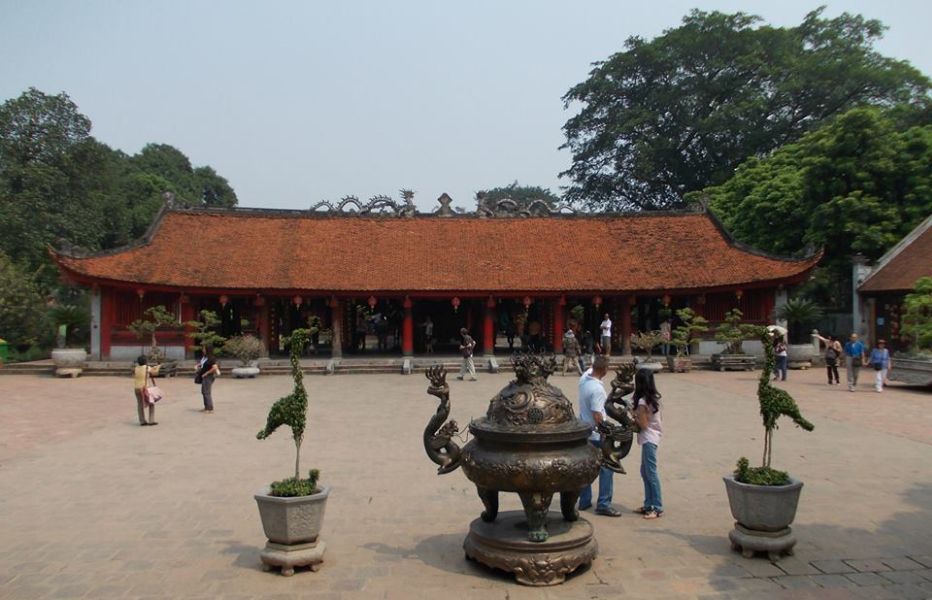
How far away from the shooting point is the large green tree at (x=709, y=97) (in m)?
41.8

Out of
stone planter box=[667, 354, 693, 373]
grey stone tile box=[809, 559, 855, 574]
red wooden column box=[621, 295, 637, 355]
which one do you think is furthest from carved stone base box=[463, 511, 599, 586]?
red wooden column box=[621, 295, 637, 355]

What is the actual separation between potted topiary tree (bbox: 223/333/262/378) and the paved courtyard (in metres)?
6.82

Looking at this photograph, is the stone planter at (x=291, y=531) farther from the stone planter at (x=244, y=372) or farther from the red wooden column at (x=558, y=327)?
the red wooden column at (x=558, y=327)

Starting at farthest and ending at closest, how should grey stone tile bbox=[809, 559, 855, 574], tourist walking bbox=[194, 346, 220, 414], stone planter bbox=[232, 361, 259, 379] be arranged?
stone planter bbox=[232, 361, 259, 379] < tourist walking bbox=[194, 346, 220, 414] < grey stone tile bbox=[809, 559, 855, 574]

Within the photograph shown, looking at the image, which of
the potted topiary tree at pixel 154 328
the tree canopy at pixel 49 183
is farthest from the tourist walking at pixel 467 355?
the tree canopy at pixel 49 183

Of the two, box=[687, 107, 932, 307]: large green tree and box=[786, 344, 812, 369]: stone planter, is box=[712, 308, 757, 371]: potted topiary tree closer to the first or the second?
box=[786, 344, 812, 369]: stone planter

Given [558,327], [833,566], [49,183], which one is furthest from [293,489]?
[49,183]

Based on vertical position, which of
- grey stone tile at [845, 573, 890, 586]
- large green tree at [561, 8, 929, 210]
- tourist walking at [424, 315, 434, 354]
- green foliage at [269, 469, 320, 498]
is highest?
large green tree at [561, 8, 929, 210]

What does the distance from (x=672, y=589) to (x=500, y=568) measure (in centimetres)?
127

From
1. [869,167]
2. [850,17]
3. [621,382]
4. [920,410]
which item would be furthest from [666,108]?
[621,382]

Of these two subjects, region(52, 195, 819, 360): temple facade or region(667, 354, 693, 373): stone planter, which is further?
region(52, 195, 819, 360): temple facade

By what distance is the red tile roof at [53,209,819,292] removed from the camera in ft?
75.6

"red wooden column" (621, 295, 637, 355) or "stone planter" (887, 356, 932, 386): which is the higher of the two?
"red wooden column" (621, 295, 637, 355)

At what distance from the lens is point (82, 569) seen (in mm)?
5395
